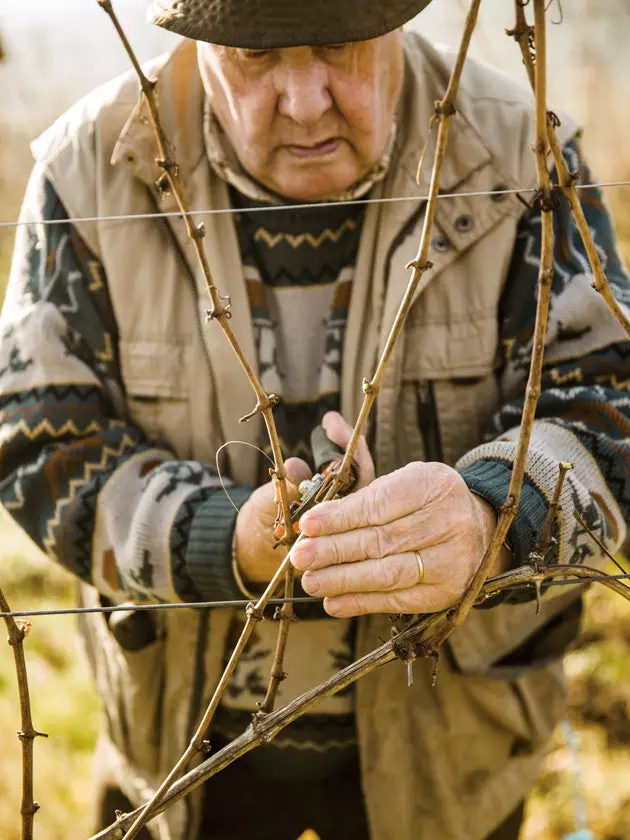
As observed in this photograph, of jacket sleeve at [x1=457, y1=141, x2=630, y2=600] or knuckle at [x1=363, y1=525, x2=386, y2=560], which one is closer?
knuckle at [x1=363, y1=525, x2=386, y2=560]

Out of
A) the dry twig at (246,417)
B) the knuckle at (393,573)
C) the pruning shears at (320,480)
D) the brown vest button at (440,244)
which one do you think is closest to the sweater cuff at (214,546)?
the pruning shears at (320,480)

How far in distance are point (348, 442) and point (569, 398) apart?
420 mm

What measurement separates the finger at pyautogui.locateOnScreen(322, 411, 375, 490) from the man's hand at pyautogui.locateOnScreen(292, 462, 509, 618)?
13cm

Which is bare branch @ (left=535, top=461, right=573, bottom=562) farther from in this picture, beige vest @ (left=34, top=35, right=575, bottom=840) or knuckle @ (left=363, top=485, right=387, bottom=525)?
beige vest @ (left=34, top=35, right=575, bottom=840)

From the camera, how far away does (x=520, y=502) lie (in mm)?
1438

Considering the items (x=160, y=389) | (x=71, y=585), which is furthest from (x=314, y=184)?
(x=71, y=585)

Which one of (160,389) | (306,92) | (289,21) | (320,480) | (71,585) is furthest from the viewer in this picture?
(71,585)

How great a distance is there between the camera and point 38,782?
303cm

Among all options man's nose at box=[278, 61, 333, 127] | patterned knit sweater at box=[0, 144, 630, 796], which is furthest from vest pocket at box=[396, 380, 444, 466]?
man's nose at box=[278, 61, 333, 127]

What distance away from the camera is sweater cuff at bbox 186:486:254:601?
156cm

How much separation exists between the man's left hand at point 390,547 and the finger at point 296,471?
0.17 metres

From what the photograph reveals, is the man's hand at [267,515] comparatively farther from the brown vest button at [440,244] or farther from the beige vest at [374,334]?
the brown vest button at [440,244]

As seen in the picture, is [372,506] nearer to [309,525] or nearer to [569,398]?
[309,525]

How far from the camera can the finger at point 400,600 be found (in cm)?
123
